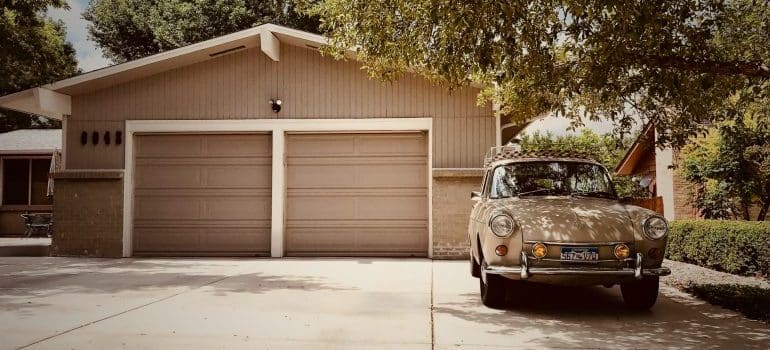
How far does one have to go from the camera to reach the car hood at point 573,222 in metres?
5.70

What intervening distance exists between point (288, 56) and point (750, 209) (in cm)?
1178

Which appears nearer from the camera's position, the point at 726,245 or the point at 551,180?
the point at 551,180

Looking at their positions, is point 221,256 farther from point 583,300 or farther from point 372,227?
point 583,300

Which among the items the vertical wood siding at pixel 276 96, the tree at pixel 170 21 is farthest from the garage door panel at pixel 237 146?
the tree at pixel 170 21

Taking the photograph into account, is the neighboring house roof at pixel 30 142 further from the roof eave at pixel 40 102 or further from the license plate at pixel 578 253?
the license plate at pixel 578 253

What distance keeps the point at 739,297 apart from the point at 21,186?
20596mm

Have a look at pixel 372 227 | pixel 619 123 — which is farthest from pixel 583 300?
pixel 372 227

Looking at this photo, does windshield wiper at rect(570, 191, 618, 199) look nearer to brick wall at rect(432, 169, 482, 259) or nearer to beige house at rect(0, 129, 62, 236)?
brick wall at rect(432, 169, 482, 259)

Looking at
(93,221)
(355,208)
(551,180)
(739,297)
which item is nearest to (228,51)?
(355,208)

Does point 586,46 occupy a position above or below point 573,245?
above

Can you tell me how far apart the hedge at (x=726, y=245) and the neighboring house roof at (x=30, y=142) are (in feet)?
58.6

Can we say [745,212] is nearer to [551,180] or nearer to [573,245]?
[551,180]

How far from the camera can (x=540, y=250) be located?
5.71 metres

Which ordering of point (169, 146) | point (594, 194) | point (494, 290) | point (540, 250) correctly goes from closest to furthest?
point (540, 250) → point (494, 290) → point (594, 194) → point (169, 146)
